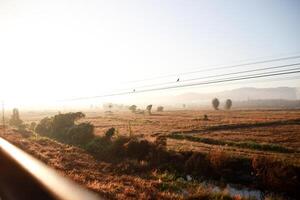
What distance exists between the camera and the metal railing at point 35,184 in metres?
Result: 21.8

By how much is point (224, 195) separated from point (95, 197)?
10.2m

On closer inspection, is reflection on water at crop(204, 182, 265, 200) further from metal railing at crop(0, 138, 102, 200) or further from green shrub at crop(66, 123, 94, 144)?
green shrub at crop(66, 123, 94, 144)

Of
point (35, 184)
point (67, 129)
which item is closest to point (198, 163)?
point (35, 184)

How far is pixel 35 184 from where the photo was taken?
83.0 ft

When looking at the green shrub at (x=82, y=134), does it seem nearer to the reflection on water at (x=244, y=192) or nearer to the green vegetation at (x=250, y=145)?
the green vegetation at (x=250, y=145)

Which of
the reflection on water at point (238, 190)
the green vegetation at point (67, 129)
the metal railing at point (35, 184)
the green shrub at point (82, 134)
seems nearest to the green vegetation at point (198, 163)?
the reflection on water at point (238, 190)

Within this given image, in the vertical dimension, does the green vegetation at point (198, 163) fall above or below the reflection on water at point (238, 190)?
above

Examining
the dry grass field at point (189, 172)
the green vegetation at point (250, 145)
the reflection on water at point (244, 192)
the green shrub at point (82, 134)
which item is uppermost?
the green shrub at point (82, 134)

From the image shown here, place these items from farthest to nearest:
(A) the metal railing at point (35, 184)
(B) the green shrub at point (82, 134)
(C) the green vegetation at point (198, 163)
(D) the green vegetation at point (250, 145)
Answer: (B) the green shrub at point (82, 134), (D) the green vegetation at point (250, 145), (C) the green vegetation at point (198, 163), (A) the metal railing at point (35, 184)

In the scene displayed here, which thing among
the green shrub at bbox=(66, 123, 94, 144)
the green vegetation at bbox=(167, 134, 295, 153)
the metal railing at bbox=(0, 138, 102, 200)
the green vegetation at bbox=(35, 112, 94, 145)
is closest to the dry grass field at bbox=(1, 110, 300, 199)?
the green vegetation at bbox=(167, 134, 295, 153)

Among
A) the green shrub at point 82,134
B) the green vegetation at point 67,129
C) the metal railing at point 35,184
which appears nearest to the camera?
the metal railing at point 35,184

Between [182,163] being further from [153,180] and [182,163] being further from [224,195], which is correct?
[224,195]

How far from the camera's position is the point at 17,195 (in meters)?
22.0

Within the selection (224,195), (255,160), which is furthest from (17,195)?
(255,160)
